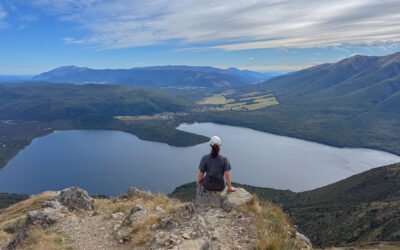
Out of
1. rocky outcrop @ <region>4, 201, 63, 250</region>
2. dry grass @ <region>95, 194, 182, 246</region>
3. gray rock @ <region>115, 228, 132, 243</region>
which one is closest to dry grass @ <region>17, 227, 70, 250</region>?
rocky outcrop @ <region>4, 201, 63, 250</region>

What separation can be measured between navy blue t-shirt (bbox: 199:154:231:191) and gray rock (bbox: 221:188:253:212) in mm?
718

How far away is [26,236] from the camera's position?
1539 cm

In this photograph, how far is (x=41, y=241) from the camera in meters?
14.4

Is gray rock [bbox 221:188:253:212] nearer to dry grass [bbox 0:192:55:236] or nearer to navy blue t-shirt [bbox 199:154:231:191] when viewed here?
navy blue t-shirt [bbox 199:154:231:191]

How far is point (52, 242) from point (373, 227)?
88.7 meters

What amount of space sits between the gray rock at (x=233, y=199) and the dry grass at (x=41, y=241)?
21.4 feet

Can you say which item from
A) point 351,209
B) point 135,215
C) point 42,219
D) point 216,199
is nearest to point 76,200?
point 42,219

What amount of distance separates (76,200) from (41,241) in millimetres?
6646

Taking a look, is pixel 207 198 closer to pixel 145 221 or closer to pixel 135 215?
pixel 145 221

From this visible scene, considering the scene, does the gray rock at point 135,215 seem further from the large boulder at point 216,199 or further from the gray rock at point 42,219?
the gray rock at point 42,219

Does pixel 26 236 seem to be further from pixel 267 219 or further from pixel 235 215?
pixel 267 219

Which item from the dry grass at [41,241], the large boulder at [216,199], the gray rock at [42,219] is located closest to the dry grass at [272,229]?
the large boulder at [216,199]

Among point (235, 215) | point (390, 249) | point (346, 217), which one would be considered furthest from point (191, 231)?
point (346, 217)

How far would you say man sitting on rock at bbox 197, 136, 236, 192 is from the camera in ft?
48.1
